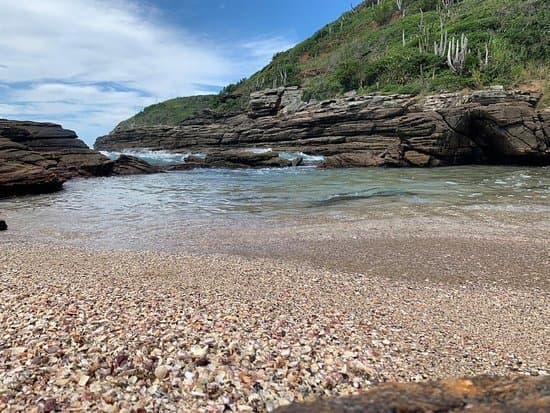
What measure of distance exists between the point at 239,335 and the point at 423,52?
47.4 meters

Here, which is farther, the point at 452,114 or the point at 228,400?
the point at 452,114

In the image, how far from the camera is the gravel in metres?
2.72

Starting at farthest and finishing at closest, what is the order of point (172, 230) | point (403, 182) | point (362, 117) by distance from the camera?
point (362, 117)
point (403, 182)
point (172, 230)

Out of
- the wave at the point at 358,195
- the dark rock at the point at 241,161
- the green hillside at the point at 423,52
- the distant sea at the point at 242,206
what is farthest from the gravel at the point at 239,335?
the green hillside at the point at 423,52

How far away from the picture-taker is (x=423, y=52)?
44.4m

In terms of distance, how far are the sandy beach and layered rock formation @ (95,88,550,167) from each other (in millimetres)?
Result: 22167

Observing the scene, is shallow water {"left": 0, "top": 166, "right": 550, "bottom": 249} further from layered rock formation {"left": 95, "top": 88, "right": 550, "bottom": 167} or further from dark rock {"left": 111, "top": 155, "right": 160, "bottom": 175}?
dark rock {"left": 111, "top": 155, "right": 160, "bottom": 175}

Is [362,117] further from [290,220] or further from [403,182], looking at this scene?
[290,220]

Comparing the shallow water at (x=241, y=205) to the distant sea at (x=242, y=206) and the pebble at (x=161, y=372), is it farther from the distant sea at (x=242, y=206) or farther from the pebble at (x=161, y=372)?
the pebble at (x=161, y=372)

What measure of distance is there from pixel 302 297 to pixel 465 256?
3403 millimetres

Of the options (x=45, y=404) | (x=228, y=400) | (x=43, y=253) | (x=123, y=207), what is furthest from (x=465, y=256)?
(x=123, y=207)

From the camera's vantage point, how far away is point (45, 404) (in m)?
2.53

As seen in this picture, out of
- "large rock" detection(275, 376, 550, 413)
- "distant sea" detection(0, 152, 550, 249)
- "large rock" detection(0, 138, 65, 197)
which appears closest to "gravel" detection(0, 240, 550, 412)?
"large rock" detection(275, 376, 550, 413)

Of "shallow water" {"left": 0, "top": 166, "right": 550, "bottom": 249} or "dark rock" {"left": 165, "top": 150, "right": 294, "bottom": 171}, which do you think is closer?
"shallow water" {"left": 0, "top": 166, "right": 550, "bottom": 249}
